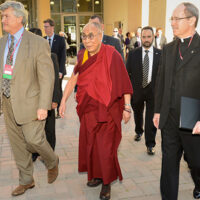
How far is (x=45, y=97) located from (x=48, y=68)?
12.1 inches

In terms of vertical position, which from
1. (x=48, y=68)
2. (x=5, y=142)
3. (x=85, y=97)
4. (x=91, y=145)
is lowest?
(x=5, y=142)

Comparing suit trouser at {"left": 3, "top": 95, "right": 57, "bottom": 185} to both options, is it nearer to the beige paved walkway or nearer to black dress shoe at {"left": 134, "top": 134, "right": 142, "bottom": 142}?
the beige paved walkway

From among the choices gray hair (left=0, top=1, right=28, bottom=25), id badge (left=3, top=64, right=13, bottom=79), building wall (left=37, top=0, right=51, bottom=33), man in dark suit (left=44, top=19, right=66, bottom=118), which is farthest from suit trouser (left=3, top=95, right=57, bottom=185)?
building wall (left=37, top=0, right=51, bottom=33)

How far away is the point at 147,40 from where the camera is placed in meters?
4.46

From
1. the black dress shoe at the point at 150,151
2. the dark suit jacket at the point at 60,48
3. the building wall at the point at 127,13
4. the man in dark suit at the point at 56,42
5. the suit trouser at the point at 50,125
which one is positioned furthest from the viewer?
the building wall at the point at 127,13

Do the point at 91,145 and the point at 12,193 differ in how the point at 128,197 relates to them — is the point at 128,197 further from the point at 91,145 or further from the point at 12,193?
the point at 12,193

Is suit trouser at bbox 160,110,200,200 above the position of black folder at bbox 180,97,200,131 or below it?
below

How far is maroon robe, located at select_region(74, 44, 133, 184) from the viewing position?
3137mm

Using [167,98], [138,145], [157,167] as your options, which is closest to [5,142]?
[138,145]

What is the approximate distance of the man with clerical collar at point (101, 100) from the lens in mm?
3135

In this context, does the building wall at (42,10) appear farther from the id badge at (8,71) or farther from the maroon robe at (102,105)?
the id badge at (8,71)

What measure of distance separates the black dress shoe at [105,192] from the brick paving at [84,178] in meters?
0.08

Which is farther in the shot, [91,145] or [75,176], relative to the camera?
[75,176]

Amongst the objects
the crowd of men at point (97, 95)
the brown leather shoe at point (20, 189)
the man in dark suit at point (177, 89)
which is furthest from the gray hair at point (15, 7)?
the brown leather shoe at point (20, 189)
